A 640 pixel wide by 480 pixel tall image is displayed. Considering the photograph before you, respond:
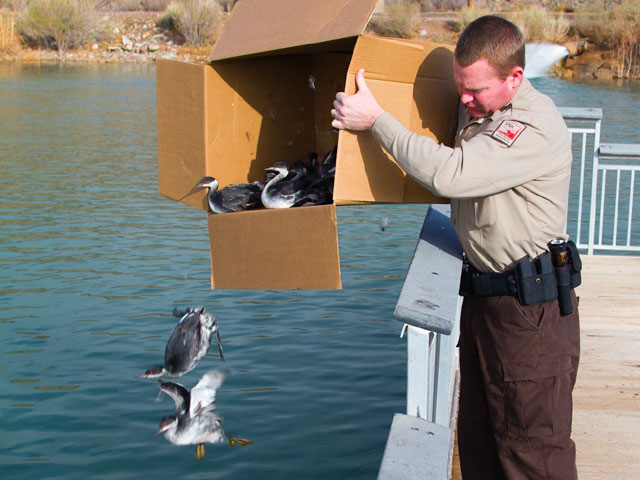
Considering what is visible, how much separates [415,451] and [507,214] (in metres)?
0.99

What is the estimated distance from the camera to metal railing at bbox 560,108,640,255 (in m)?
6.55

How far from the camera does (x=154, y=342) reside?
7414 mm

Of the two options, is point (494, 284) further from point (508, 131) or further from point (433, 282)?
point (508, 131)

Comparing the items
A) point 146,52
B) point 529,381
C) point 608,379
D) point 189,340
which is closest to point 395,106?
point 529,381

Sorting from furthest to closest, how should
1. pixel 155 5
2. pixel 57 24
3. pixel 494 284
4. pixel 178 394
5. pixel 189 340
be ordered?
pixel 155 5 → pixel 57 24 → pixel 178 394 → pixel 189 340 → pixel 494 284

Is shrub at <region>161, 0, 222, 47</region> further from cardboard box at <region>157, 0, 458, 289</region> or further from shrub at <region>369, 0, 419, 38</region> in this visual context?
cardboard box at <region>157, 0, 458, 289</region>

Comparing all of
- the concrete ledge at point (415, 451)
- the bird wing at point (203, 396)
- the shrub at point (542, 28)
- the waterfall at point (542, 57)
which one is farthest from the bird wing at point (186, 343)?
the shrub at point (542, 28)

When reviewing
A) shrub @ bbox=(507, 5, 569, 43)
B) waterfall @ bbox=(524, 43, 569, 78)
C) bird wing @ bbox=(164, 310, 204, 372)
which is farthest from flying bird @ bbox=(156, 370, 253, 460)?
shrub @ bbox=(507, 5, 569, 43)

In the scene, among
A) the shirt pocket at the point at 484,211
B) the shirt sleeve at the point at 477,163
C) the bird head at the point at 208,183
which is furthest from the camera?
the bird head at the point at 208,183

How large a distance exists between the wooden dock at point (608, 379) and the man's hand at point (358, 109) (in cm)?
186

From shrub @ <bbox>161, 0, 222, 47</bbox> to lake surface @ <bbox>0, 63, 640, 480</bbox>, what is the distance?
3212cm

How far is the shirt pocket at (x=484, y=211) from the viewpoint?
9.28 feet

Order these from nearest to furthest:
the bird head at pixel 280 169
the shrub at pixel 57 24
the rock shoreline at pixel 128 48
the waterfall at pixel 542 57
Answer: the bird head at pixel 280 169, the waterfall at pixel 542 57, the rock shoreline at pixel 128 48, the shrub at pixel 57 24

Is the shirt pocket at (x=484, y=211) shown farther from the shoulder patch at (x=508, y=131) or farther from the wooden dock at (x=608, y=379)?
the wooden dock at (x=608, y=379)
